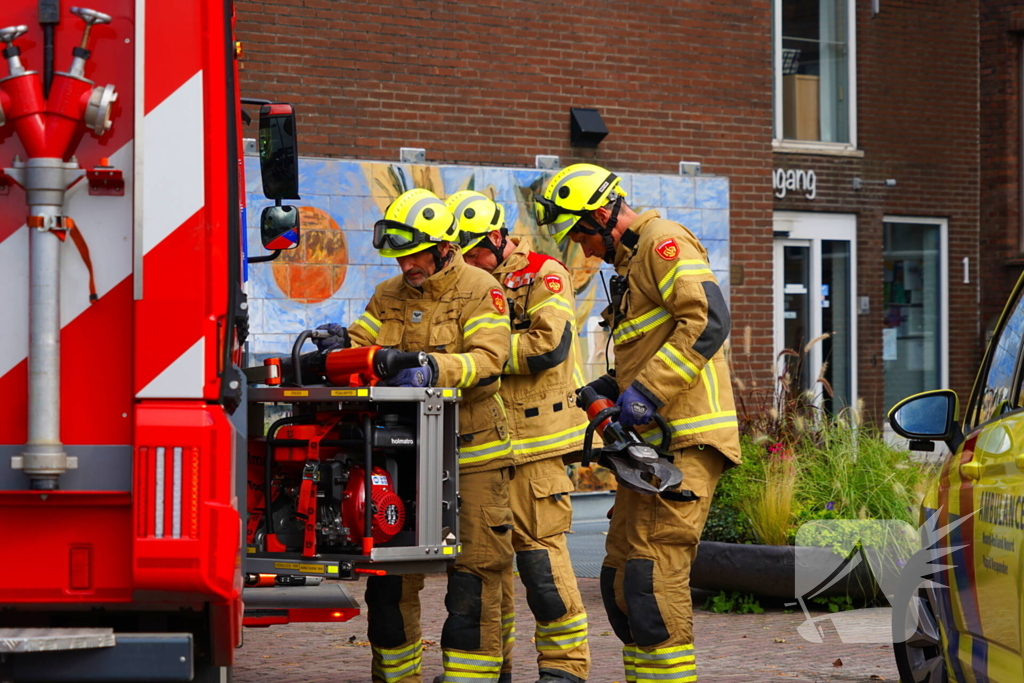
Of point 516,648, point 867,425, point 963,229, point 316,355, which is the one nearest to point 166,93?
point 316,355

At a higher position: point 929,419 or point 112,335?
point 112,335

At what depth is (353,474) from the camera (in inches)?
192

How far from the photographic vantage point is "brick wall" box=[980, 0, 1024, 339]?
1578 cm

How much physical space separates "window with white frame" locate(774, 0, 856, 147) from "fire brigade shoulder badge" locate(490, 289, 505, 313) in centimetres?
955

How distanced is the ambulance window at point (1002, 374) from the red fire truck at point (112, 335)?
Result: 2.23m

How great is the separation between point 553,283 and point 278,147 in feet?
5.63

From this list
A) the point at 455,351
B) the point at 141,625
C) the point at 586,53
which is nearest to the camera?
the point at 141,625

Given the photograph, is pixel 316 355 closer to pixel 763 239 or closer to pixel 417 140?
pixel 417 140

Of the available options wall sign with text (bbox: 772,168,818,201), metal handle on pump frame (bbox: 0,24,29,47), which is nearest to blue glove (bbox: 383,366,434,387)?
metal handle on pump frame (bbox: 0,24,29,47)

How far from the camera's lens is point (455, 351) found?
221 inches

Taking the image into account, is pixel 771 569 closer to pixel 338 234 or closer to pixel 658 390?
pixel 658 390

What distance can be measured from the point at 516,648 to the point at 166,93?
4454 millimetres

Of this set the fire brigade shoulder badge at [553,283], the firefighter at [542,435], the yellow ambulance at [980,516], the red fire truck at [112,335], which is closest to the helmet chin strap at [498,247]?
the firefighter at [542,435]

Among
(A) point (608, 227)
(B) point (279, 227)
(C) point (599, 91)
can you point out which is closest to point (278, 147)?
(B) point (279, 227)
